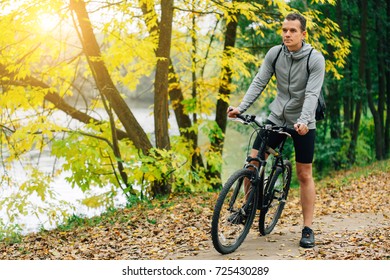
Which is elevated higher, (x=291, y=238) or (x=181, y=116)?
(x=181, y=116)

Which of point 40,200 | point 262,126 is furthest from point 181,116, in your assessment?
point 262,126

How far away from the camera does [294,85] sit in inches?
197

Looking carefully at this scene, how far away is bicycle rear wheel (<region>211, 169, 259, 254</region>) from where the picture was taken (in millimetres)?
4785

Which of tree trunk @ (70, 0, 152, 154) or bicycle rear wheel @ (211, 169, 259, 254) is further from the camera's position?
tree trunk @ (70, 0, 152, 154)

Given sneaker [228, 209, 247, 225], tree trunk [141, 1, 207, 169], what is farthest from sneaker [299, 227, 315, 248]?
tree trunk [141, 1, 207, 169]

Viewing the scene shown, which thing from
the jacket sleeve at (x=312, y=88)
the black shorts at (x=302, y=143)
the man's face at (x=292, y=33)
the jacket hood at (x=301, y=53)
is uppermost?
the man's face at (x=292, y=33)

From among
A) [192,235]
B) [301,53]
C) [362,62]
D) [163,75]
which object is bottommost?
[192,235]

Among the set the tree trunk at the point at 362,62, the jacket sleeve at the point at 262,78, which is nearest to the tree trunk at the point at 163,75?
the jacket sleeve at the point at 262,78

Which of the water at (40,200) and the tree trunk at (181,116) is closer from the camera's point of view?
the water at (40,200)

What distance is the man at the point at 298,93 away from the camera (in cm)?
484

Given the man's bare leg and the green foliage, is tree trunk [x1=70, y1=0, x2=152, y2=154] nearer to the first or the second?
the green foliage

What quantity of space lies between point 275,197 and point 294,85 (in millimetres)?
1237

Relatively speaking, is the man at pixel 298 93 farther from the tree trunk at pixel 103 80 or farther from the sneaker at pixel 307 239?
the tree trunk at pixel 103 80

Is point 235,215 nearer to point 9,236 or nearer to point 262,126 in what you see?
point 262,126
